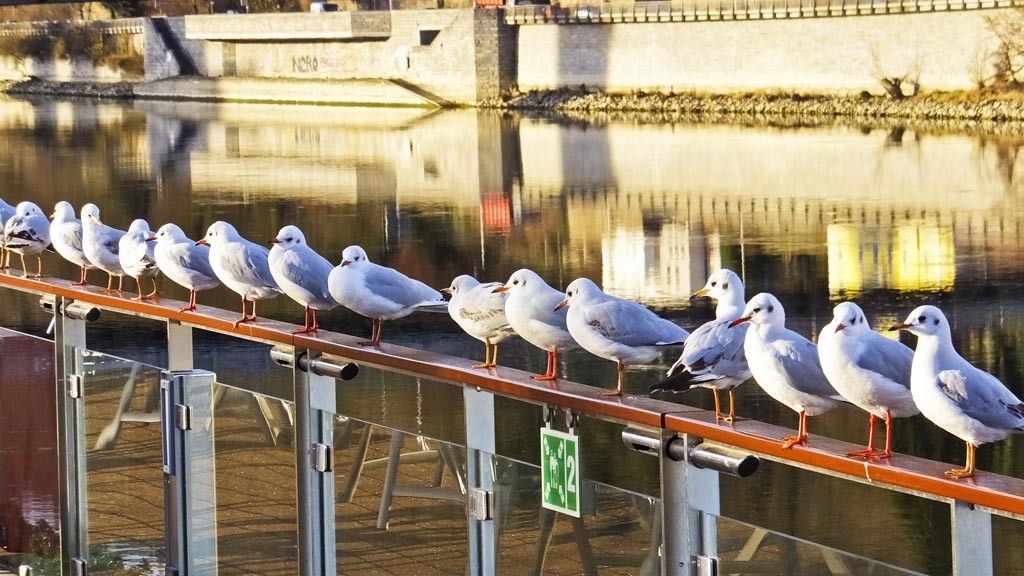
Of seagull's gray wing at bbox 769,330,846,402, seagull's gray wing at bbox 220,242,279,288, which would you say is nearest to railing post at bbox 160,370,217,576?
seagull's gray wing at bbox 220,242,279,288

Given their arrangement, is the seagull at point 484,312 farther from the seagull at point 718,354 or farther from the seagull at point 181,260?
the seagull at point 181,260

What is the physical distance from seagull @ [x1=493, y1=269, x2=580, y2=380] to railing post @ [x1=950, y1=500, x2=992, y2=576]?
128cm

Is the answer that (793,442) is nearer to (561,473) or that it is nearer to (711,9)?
(561,473)

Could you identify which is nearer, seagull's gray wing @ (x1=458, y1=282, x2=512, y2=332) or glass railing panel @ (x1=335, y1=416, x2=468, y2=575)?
glass railing panel @ (x1=335, y1=416, x2=468, y2=575)

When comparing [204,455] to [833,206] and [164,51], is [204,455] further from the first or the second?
[164,51]

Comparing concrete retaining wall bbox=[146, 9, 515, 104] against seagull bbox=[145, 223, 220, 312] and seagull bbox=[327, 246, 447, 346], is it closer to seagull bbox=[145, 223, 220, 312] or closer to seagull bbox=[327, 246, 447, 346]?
seagull bbox=[145, 223, 220, 312]

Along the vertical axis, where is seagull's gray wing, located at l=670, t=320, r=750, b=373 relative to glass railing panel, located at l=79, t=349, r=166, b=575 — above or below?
above

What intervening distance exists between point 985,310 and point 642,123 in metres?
26.0

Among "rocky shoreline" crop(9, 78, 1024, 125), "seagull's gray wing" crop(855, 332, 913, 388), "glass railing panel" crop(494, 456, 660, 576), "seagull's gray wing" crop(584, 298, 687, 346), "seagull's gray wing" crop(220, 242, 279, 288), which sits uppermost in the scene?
"rocky shoreline" crop(9, 78, 1024, 125)

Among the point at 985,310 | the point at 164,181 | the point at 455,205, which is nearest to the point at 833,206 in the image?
the point at 455,205

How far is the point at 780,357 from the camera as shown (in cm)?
334

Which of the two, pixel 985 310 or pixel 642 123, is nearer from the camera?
pixel 985 310

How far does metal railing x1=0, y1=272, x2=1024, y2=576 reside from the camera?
9.10 feet

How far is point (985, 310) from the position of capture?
564 inches
